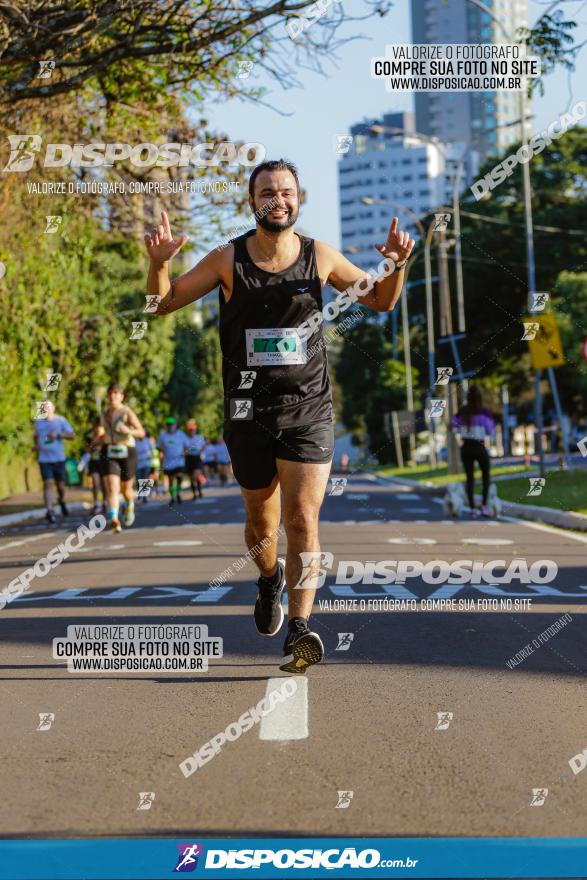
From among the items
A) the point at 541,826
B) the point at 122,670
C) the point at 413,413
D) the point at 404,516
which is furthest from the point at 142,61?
the point at 413,413

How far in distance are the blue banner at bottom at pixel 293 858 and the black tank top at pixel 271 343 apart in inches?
102

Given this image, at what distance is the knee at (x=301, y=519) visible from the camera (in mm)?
6387

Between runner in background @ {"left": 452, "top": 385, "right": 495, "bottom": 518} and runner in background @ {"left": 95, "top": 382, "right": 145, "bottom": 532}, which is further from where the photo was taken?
runner in background @ {"left": 452, "top": 385, "right": 495, "bottom": 518}

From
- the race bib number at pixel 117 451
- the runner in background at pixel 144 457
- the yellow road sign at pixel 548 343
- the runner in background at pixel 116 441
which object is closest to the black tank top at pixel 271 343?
the runner in background at pixel 116 441

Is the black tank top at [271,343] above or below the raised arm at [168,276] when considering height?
below

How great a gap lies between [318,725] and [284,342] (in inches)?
64.2

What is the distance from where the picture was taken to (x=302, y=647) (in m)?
6.15

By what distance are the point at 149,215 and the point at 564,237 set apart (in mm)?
39957

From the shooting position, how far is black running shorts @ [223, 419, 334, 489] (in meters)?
6.28

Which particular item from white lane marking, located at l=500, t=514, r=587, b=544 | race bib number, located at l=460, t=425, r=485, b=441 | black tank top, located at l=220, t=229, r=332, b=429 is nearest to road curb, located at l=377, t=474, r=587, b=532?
white lane marking, located at l=500, t=514, r=587, b=544

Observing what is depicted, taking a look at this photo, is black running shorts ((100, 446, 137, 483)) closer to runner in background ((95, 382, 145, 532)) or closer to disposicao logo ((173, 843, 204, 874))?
runner in background ((95, 382, 145, 532))

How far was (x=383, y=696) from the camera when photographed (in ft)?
20.4

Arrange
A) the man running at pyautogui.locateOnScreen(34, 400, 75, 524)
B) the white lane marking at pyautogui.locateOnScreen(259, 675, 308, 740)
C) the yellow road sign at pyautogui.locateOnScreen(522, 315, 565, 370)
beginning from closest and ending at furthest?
the white lane marking at pyautogui.locateOnScreen(259, 675, 308, 740), the man running at pyautogui.locateOnScreen(34, 400, 75, 524), the yellow road sign at pyautogui.locateOnScreen(522, 315, 565, 370)

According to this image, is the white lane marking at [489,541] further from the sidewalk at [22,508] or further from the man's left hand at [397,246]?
the sidewalk at [22,508]
